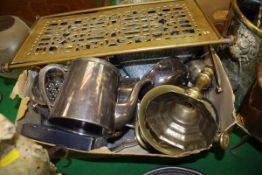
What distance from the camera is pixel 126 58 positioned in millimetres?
809

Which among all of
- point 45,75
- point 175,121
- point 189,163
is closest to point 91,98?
point 45,75

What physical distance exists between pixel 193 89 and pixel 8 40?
0.75 m

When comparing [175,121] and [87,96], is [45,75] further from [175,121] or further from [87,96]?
[175,121]

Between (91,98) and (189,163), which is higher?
(91,98)

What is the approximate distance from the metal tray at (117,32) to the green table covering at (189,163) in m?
0.36

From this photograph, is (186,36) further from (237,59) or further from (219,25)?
(219,25)

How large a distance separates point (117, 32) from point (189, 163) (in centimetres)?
48

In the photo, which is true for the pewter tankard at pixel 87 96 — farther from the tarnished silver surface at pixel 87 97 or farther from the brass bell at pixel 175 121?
the brass bell at pixel 175 121

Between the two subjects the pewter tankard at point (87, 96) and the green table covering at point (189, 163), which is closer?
the pewter tankard at point (87, 96)

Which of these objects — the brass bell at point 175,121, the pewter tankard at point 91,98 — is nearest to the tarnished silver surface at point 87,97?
the pewter tankard at point 91,98

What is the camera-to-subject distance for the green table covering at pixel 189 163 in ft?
2.42

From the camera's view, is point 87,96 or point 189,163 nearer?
point 87,96

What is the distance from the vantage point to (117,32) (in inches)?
28.5

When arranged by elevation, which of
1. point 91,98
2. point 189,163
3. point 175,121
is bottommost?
point 189,163
